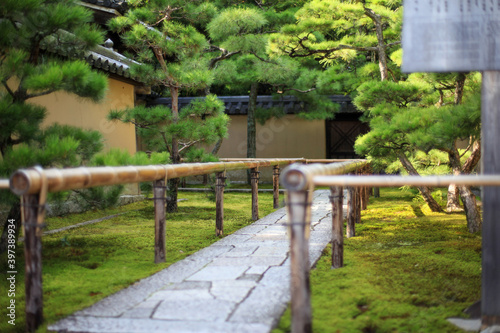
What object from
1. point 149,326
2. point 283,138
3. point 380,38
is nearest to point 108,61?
point 380,38

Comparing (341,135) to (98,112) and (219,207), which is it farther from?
(219,207)

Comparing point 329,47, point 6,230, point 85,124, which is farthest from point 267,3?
point 6,230

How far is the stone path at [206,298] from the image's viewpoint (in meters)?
2.56

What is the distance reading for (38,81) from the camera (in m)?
3.70

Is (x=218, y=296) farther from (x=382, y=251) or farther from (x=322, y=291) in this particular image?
(x=382, y=251)

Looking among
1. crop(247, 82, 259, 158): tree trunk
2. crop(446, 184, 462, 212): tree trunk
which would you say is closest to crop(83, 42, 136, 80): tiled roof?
crop(247, 82, 259, 158): tree trunk

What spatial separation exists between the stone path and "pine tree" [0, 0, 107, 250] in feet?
3.90

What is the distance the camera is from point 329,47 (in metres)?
8.06

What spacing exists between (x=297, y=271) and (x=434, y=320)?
39.8 inches

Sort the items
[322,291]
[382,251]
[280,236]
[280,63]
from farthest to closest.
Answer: [280,63]
[280,236]
[382,251]
[322,291]

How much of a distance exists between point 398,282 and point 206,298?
136 centimetres

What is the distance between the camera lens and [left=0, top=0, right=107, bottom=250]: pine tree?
370cm

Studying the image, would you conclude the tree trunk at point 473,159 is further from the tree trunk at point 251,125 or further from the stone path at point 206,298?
the tree trunk at point 251,125

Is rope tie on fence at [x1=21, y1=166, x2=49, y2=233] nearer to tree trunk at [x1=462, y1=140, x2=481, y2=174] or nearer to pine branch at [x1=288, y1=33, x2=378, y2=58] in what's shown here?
tree trunk at [x1=462, y1=140, x2=481, y2=174]
